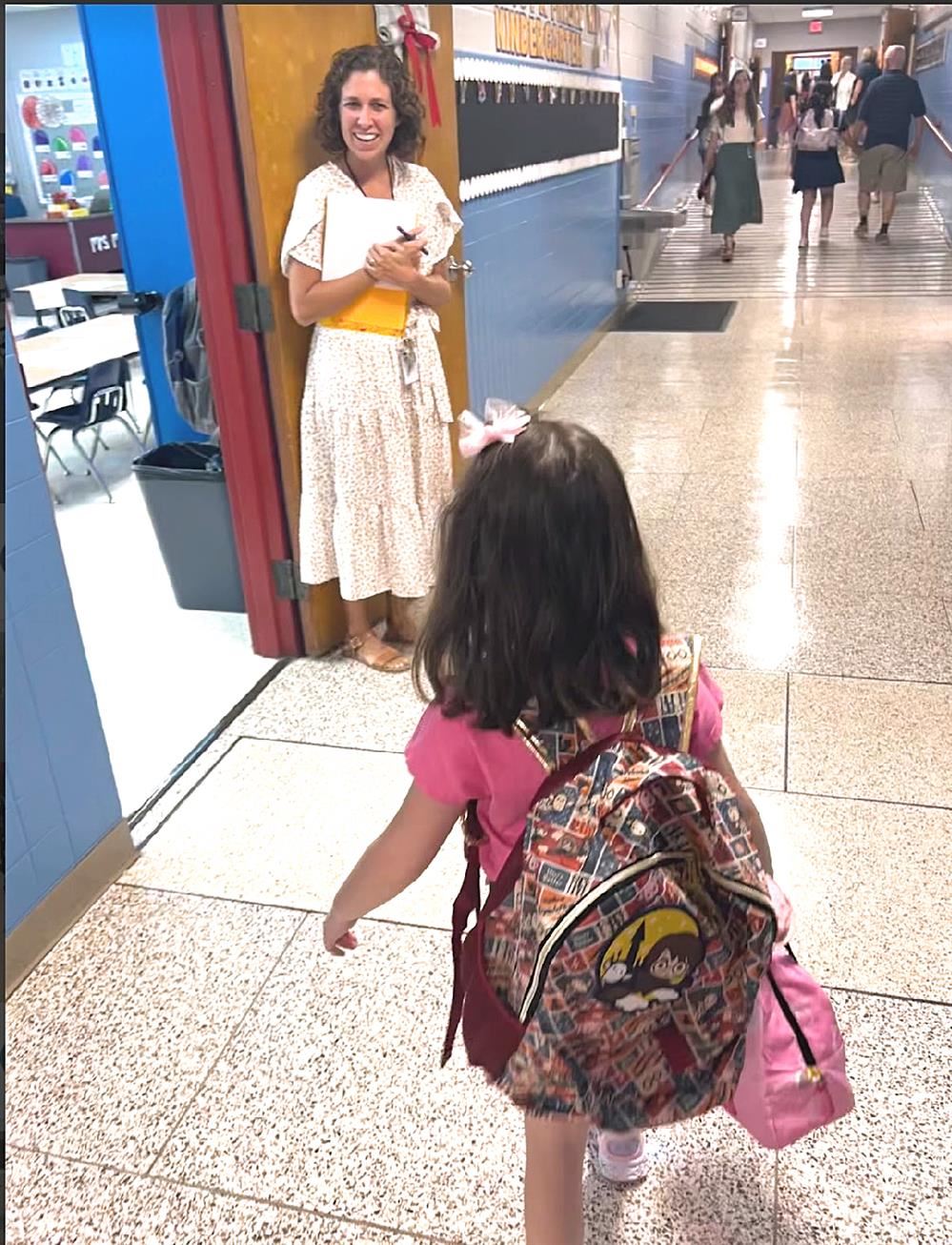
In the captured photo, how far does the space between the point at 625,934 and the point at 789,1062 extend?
401 mm

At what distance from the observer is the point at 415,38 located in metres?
2.94

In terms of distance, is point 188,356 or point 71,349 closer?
point 188,356

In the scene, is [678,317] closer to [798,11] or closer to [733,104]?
[733,104]

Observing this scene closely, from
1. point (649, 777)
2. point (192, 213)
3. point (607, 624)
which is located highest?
point (192, 213)

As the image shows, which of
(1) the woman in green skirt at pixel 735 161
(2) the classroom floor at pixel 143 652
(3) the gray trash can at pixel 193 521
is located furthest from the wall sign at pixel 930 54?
(3) the gray trash can at pixel 193 521

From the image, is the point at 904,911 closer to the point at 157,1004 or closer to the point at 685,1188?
the point at 685,1188

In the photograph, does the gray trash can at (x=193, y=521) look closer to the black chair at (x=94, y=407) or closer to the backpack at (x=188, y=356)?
the backpack at (x=188, y=356)

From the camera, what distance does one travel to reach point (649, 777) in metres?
0.97

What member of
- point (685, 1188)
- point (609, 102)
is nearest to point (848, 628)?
point (685, 1188)

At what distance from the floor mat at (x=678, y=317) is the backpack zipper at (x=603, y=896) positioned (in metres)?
6.80

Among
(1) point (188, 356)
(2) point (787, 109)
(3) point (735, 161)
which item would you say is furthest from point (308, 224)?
(2) point (787, 109)

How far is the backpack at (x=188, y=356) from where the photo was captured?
10.4 feet

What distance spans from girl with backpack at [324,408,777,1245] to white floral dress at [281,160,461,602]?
1593mm

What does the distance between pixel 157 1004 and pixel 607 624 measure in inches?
52.1
